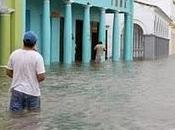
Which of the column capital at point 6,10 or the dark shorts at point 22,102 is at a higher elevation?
the column capital at point 6,10

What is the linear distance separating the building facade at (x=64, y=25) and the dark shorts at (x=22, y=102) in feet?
52.7

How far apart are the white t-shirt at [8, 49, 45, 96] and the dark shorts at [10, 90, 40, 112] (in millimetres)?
74

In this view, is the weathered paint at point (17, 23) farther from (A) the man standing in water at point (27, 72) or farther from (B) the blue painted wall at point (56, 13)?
(A) the man standing in water at point (27, 72)

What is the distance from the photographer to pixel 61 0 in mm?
34125

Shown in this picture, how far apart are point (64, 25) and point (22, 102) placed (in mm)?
24738

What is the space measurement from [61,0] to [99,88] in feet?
58.9

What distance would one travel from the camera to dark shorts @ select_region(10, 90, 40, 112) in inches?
371

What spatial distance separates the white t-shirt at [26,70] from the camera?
936 centimetres

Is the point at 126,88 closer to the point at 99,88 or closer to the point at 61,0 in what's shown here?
the point at 99,88

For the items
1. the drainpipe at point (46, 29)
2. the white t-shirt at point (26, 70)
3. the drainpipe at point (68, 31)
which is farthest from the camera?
the drainpipe at point (68, 31)

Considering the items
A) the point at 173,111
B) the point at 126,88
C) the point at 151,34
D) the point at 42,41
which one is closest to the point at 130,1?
the point at 151,34

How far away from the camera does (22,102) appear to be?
957cm

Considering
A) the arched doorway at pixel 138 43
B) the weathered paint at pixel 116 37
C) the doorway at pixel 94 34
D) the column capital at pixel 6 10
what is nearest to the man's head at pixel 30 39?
the column capital at pixel 6 10

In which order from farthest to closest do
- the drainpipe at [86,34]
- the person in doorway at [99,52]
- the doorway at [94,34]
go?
the doorway at [94,34] → the person in doorway at [99,52] → the drainpipe at [86,34]
